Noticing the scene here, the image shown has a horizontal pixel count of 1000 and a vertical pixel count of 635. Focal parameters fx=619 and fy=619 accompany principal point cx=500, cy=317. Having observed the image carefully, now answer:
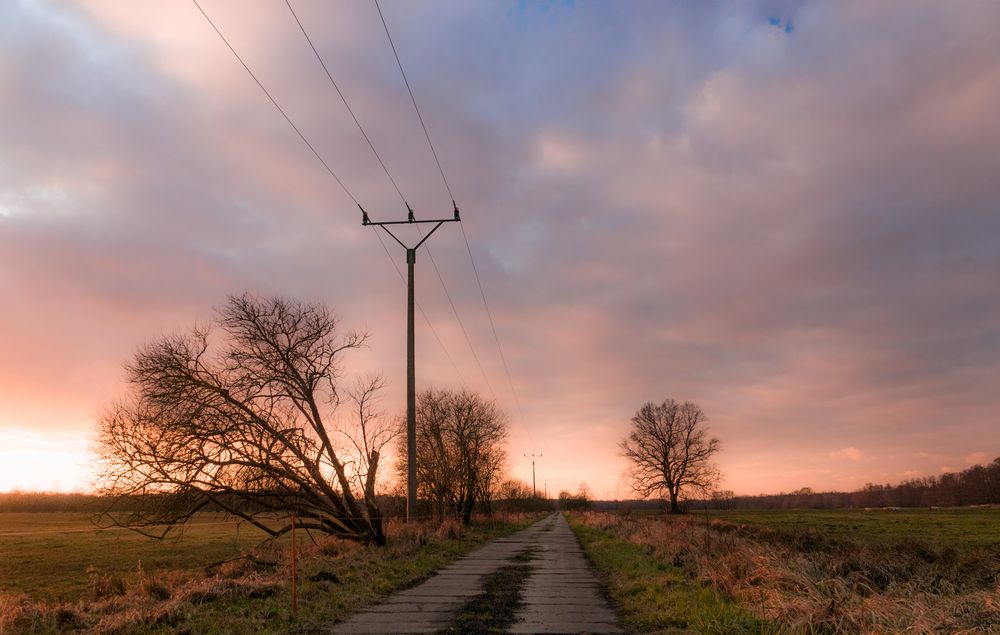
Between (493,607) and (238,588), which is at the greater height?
(238,588)

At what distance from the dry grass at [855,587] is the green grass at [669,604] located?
0.30 m

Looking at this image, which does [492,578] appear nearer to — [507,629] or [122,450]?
[507,629]

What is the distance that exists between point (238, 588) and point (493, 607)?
452 centimetres

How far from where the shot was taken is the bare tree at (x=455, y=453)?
42438 mm

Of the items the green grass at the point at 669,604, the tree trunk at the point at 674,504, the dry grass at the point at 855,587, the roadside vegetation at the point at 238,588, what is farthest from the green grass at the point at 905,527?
the roadside vegetation at the point at 238,588

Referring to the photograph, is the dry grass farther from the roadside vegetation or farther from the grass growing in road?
the roadside vegetation

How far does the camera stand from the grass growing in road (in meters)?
8.58

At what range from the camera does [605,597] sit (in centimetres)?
1182

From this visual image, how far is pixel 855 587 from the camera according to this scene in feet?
34.4

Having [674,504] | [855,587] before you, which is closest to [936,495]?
[674,504]

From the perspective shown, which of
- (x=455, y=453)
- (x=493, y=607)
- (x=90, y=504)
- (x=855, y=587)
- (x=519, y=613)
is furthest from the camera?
(x=455, y=453)

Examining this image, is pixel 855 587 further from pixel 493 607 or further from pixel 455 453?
pixel 455 453

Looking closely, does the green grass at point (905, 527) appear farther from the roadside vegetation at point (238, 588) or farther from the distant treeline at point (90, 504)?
the roadside vegetation at point (238, 588)

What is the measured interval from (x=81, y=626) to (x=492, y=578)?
836 centimetres
